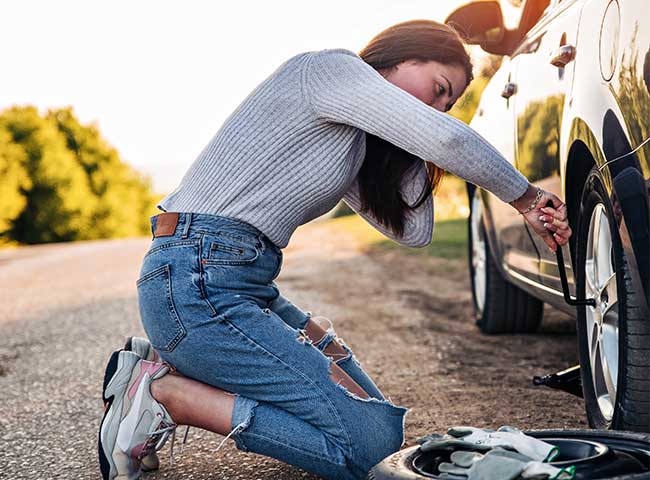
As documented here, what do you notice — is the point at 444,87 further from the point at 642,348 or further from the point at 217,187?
the point at 642,348

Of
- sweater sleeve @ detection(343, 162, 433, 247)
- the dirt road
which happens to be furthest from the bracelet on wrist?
the dirt road

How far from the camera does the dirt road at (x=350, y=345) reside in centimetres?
313

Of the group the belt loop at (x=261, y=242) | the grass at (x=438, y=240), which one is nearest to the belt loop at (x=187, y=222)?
the belt loop at (x=261, y=242)

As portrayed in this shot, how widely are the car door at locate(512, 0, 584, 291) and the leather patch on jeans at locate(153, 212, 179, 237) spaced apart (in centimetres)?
116

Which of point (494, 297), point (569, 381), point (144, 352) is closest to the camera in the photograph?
point (144, 352)

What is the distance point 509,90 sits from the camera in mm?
3750

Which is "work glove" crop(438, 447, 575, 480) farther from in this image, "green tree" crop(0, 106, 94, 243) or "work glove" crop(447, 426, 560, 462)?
"green tree" crop(0, 106, 94, 243)

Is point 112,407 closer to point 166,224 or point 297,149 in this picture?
point 166,224

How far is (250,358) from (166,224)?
0.46 meters

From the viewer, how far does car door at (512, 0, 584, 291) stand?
2779 millimetres

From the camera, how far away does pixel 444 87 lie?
2.63 metres

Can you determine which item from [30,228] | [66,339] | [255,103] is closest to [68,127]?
[30,228]

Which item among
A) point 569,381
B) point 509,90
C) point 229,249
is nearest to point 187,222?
point 229,249

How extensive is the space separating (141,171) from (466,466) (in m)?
56.5
